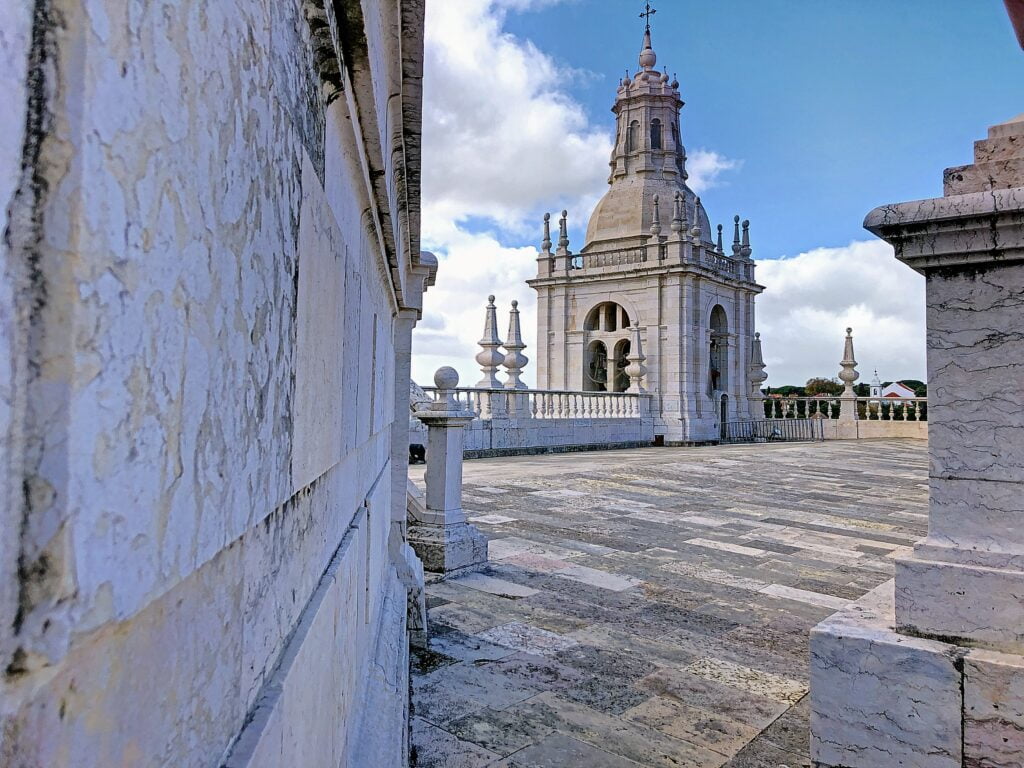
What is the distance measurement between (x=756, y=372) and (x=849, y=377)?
3.33 metres

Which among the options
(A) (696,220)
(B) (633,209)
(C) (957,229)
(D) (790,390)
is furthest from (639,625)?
(D) (790,390)

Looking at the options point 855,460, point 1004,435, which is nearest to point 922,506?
point 855,460

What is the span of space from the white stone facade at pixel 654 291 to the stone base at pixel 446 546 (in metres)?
17.7

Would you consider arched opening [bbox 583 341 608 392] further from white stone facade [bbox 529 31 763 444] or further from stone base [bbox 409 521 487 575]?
stone base [bbox 409 521 487 575]

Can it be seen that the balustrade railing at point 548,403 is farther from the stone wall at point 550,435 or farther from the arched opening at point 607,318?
the arched opening at point 607,318

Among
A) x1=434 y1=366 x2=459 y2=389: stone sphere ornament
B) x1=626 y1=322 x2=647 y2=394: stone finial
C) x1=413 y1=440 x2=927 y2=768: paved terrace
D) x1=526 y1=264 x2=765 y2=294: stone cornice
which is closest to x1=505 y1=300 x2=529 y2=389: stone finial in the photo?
x1=626 y1=322 x2=647 y2=394: stone finial

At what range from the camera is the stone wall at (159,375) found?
0.35 m

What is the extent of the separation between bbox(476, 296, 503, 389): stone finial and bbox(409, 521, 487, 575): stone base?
11561 millimetres

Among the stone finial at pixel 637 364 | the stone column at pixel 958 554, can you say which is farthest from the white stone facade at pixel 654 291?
the stone column at pixel 958 554

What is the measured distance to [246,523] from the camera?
27.2 inches

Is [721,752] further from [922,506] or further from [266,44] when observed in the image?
[922,506]

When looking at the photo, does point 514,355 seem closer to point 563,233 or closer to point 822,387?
point 563,233

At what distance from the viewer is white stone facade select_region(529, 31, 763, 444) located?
78.0 feet

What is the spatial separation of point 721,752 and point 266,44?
2826 millimetres
